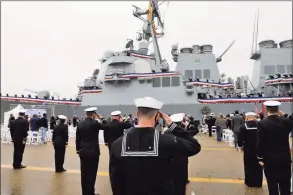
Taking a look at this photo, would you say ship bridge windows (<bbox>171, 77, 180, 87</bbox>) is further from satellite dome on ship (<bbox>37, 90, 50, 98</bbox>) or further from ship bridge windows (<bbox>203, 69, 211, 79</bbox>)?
satellite dome on ship (<bbox>37, 90, 50, 98</bbox>)

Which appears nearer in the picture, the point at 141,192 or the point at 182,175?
the point at 141,192

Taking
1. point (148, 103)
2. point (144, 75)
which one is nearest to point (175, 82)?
point (144, 75)

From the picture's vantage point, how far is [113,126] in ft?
22.3

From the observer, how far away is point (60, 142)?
7324 mm

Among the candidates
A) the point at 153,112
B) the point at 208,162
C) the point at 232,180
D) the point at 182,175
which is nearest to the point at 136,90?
the point at 208,162

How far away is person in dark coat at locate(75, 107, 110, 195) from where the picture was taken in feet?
15.9

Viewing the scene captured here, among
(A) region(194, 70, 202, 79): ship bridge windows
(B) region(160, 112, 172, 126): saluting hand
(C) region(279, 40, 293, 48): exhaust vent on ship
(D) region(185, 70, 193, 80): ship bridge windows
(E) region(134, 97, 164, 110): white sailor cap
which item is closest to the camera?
(E) region(134, 97, 164, 110): white sailor cap

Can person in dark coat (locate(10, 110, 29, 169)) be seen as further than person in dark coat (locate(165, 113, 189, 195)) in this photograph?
Yes

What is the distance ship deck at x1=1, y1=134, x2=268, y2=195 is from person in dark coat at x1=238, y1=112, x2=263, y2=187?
199mm

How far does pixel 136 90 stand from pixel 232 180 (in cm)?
1859

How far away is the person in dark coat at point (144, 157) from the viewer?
6.85 feet

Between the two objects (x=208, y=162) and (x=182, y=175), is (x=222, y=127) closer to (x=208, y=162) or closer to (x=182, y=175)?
(x=208, y=162)

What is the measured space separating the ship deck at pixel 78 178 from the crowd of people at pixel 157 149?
1.39ft

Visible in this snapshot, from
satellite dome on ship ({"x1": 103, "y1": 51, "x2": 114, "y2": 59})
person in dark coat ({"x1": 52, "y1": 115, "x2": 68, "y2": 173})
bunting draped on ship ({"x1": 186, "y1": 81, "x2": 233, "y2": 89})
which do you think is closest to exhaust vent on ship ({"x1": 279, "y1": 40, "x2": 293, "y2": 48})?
bunting draped on ship ({"x1": 186, "y1": 81, "x2": 233, "y2": 89})
